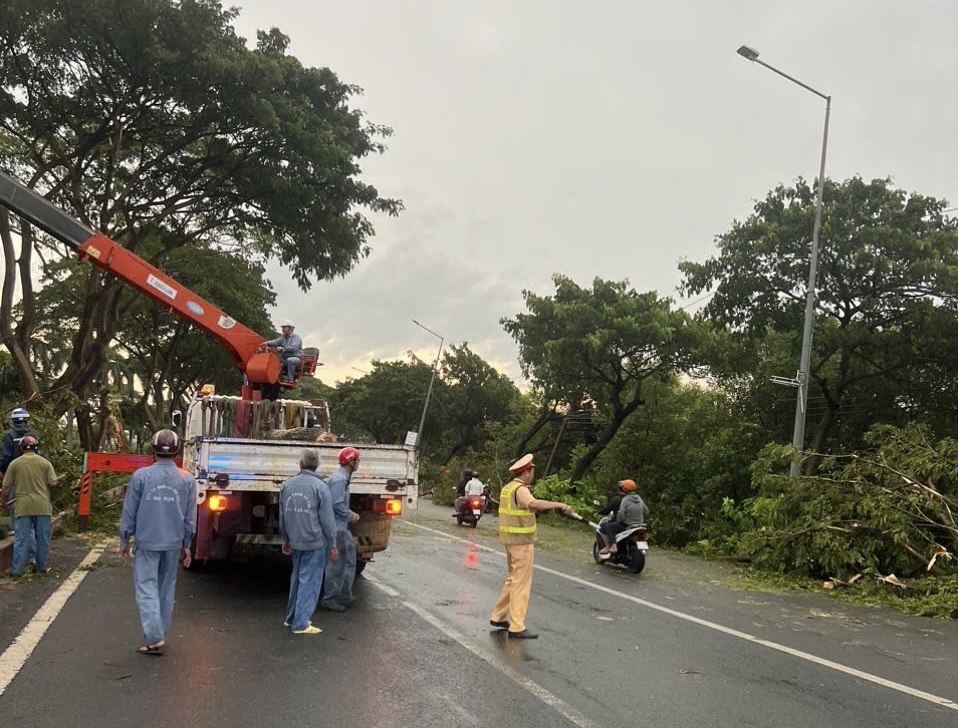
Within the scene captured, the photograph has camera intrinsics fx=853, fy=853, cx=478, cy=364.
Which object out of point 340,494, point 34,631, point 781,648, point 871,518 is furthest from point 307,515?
point 871,518

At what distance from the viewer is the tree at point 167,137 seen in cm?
1684

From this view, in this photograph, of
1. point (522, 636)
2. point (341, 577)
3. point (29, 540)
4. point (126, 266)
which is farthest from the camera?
point (126, 266)

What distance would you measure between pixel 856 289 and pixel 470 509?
10.9 m

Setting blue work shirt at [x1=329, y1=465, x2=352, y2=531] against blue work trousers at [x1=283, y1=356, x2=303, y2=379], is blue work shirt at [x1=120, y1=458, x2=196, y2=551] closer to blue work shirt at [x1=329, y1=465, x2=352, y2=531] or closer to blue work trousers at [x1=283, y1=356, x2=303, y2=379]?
blue work shirt at [x1=329, y1=465, x2=352, y2=531]

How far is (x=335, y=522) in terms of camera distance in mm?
7902

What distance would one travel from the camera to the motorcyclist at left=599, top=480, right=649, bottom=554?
13.6 metres

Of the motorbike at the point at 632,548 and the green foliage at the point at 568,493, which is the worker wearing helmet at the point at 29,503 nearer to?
the motorbike at the point at 632,548

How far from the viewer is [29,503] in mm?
9305

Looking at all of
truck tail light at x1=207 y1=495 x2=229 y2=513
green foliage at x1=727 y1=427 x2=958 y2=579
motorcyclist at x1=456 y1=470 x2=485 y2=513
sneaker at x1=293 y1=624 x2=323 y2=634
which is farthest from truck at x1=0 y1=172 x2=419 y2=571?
motorcyclist at x1=456 y1=470 x2=485 y2=513

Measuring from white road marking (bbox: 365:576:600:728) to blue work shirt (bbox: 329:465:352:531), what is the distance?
1.25 metres

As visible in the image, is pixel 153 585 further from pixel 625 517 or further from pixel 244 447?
pixel 625 517

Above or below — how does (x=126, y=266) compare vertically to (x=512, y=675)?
above

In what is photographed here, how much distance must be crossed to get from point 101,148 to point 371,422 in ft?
127

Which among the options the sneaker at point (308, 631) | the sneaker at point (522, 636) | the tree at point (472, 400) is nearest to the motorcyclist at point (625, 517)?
the sneaker at point (522, 636)
